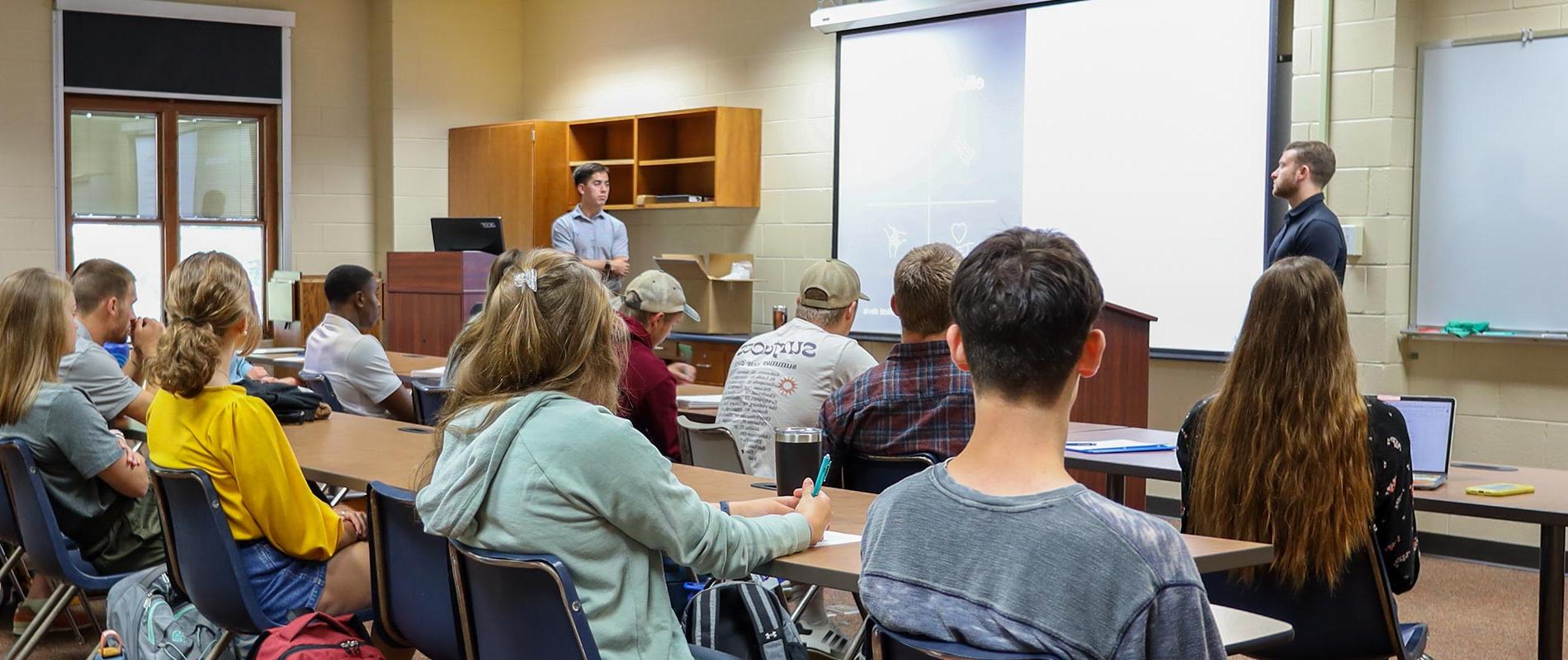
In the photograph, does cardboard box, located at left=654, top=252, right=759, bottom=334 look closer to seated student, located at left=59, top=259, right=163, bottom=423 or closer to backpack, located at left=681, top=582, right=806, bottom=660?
seated student, located at left=59, top=259, right=163, bottom=423

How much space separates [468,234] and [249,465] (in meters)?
5.65

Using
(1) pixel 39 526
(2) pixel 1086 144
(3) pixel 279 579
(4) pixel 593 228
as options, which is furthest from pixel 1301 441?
(4) pixel 593 228

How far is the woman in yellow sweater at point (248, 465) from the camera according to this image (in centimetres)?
257

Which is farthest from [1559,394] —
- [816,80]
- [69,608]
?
[69,608]

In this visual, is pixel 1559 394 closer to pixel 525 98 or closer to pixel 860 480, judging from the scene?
pixel 860 480

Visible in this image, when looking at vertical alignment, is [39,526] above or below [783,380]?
below

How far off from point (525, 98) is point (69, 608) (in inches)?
242

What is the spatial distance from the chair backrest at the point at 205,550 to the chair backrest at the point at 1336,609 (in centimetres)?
175

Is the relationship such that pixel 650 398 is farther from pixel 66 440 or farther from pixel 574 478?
pixel 574 478

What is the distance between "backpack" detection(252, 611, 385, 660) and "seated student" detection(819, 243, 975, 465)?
1.09 metres

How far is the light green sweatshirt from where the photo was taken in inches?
71.0

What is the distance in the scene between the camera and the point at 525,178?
8.68 metres

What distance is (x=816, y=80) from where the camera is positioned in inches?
294

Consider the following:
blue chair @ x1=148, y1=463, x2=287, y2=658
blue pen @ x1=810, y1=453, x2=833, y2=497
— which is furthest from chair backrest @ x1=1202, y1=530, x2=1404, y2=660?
blue chair @ x1=148, y1=463, x2=287, y2=658
